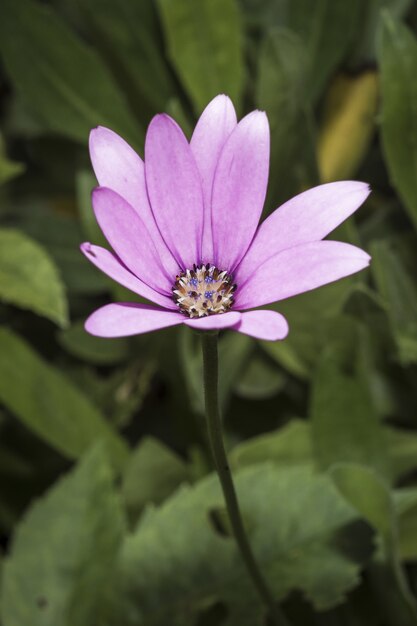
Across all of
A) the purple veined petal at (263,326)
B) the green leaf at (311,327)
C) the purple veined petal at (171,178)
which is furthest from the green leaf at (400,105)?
the purple veined petal at (263,326)

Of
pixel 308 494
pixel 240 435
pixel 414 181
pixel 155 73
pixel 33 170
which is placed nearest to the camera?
pixel 308 494

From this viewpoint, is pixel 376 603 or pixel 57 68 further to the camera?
pixel 57 68

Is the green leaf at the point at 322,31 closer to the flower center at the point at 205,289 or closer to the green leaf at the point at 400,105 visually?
the green leaf at the point at 400,105

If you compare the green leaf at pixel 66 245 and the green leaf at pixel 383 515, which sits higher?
the green leaf at pixel 66 245

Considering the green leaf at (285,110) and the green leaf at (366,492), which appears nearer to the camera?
the green leaf at (366,492)

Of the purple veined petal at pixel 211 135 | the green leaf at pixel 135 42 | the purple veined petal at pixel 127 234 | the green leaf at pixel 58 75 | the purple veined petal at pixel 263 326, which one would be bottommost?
the purple veined petal at pixel 263 326

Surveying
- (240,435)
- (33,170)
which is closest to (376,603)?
(240,435)

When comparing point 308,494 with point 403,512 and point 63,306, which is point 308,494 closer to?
point 403,512
